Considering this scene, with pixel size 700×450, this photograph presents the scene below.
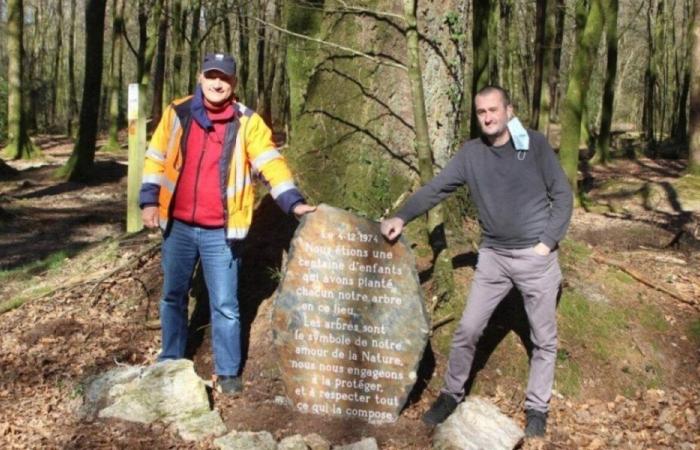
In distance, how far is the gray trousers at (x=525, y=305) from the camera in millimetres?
4199

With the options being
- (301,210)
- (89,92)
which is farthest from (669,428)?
(89,92)

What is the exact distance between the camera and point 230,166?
14.1ft

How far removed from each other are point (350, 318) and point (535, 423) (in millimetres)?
1408

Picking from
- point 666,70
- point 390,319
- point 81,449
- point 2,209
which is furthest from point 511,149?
point 666,70

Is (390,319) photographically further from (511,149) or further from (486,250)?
(511,149)

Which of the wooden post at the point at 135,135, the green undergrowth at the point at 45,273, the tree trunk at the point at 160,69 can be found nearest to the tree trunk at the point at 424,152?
the green undergrowth at the point at 45,273

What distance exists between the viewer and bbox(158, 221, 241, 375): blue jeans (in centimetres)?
442

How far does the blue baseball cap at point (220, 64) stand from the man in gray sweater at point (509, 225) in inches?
53.3

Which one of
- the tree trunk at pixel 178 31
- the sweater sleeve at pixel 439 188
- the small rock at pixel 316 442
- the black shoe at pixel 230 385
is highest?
the tree trunk at pixel 178 31

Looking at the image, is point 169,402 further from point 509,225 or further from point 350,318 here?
point 509,225

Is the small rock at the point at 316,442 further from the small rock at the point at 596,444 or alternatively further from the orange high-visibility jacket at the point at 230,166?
the small rock at the point at 596,444

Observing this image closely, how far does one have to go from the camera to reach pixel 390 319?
423cm

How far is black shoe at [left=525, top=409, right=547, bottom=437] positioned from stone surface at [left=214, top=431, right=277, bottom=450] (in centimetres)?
166

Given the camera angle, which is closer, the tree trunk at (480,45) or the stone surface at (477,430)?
the stone surface at (477,430)
